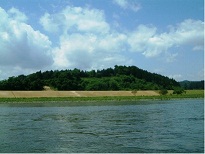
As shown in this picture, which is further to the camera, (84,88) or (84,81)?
(84,81)

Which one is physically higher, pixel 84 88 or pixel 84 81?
pixel 84 81

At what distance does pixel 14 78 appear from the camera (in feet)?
443

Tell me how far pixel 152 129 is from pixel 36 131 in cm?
947

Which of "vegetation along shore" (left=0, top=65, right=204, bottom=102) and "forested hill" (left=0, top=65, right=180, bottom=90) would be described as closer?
"vegetation along shore" (left=0, top=65, right=204, bottom=102)

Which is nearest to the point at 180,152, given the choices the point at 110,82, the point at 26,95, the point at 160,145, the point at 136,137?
the point at 160,145

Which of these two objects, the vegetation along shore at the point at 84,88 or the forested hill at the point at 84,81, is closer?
the vegetation along shore at the point at 84,88

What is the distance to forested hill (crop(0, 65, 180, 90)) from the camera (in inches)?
5169

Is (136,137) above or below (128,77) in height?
below

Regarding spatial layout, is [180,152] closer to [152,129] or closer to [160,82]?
[152,129]

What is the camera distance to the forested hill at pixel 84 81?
5169 inches

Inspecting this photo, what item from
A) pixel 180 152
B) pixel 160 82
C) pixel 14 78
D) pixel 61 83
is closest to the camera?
pixel 180 152

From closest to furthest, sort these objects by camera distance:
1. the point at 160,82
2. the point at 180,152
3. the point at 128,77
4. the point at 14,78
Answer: the point at 180,152, the point at 14,78, the point at 128,77, the point at 160,82

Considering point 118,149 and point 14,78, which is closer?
point 118,149

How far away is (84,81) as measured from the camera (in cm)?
16025
